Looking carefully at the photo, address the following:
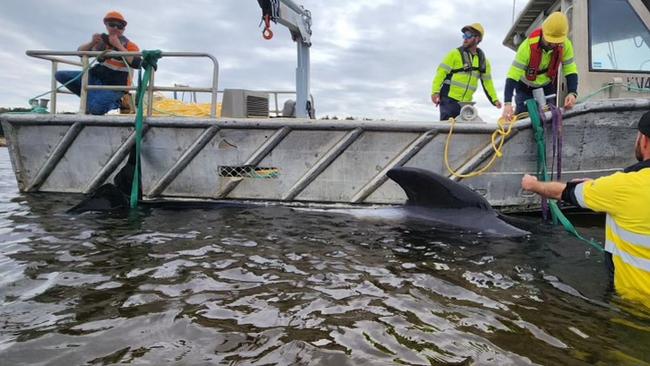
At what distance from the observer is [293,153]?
6770 millimetres

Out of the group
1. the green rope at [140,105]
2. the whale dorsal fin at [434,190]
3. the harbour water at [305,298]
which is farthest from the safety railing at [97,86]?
the whale dorsal fin at [434,190]

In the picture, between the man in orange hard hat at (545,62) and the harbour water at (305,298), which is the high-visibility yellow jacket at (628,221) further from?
the man in orange hard hat at (545,62)

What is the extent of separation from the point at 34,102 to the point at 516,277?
7.30 metres

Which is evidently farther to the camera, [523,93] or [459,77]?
[459,77]

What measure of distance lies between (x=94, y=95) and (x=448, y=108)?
217 inches

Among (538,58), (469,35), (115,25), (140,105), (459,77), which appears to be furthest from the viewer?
(115,25)

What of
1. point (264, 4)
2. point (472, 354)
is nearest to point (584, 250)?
point (472, 354)

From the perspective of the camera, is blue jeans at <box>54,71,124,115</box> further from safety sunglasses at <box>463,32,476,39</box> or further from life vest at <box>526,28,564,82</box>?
life vest at <box>526,28,564,82</box>

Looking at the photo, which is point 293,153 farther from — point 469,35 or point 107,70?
point 107,70

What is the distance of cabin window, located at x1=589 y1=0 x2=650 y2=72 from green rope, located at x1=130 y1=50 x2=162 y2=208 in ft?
20.0

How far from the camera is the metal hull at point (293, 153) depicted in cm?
620

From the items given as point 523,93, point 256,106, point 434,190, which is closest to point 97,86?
point 256,106

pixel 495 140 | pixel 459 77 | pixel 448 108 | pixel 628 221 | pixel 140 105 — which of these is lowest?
pixel 628 221

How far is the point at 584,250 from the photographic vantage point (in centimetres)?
473
